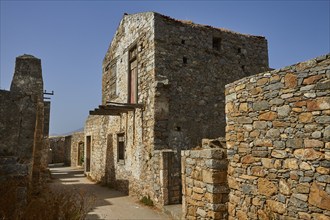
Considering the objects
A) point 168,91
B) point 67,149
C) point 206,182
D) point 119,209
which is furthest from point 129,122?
point 67,149

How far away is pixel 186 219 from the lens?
5.82m

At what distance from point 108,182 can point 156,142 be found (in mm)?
4740

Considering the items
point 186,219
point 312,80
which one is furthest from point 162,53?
point 312,80

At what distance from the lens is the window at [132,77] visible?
9.88 meters

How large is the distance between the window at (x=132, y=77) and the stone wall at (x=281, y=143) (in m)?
5.38

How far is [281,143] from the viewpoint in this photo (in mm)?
3994

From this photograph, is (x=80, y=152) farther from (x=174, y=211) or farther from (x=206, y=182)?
(x=206, y=182)

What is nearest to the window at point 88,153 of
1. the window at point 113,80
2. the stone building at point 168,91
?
the window at point 113,80

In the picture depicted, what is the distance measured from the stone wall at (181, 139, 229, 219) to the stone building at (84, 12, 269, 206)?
1.88 meters

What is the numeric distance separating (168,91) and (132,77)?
8.07 ft

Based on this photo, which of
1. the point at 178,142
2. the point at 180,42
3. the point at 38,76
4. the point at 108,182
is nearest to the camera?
the point at 38,76

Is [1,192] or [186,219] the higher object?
[1,192]

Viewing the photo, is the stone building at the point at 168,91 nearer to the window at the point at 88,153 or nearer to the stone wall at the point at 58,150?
the window at the point at 88,153

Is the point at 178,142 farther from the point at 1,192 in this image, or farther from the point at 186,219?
the point at 1,192
